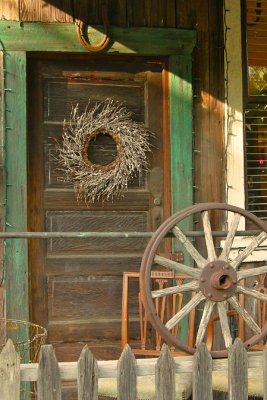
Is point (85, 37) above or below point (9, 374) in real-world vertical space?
above

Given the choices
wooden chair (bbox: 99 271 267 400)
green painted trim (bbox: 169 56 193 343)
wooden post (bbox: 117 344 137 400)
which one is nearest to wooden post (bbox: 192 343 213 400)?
wooden post (bbox: 117 344 137 400)

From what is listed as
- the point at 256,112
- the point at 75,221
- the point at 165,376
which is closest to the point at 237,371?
the point at 165,376

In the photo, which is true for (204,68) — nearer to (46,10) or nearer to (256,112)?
(256,112)

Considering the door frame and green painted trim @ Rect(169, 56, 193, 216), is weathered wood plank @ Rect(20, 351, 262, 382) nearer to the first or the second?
the door frame

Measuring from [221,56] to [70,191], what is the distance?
5.12ft

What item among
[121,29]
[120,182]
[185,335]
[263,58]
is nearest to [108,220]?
[120,182]

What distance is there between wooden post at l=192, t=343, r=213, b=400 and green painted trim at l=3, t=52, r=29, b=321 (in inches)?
87.3

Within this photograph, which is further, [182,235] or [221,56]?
[221,56]

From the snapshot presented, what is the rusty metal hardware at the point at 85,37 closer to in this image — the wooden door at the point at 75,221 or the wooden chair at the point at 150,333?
the wooden door at the point at 75,221

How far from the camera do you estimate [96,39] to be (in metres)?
5.09

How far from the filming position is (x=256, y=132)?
17.7ft

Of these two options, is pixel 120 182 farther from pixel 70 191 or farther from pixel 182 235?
pixel 182 235

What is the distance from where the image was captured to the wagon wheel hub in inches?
136

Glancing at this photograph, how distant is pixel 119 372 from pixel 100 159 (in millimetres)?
2522
